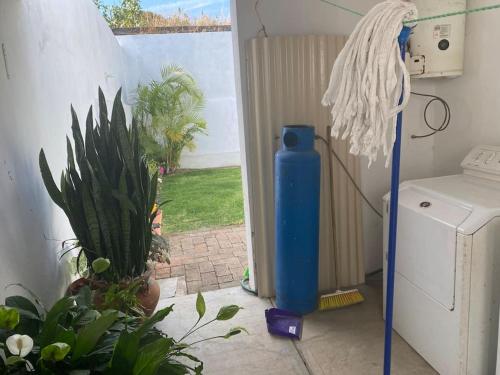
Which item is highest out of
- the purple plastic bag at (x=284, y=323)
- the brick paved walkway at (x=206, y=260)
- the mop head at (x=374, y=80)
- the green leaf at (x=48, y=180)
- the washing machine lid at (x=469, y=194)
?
the mop head at (x=374, y=80)

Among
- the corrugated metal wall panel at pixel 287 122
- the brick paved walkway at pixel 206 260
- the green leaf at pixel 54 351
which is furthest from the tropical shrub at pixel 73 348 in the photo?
the brick paved walkway at pixel 206 260

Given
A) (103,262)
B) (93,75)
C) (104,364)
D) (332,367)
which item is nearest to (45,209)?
(103,262)

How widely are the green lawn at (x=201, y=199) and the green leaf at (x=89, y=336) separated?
3071mm

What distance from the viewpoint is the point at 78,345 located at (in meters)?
1.05

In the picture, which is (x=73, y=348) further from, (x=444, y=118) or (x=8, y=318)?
(x=444, y=118)

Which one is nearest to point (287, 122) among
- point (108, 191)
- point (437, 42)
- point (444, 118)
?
point (437, 42)

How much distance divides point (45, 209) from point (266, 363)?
1.45 metres

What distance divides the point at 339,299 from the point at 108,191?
1623 mm

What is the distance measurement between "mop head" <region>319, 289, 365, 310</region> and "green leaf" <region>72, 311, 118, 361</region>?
5.71 ft

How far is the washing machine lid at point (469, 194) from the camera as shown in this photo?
163cm

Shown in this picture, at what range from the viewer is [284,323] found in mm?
2365

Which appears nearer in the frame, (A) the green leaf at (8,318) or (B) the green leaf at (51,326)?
(A) the green leaf at (8,318)

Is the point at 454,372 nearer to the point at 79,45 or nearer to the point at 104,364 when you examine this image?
the point at 104,364

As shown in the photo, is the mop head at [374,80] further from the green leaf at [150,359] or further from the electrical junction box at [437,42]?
the electrical junction box at [437,42]
